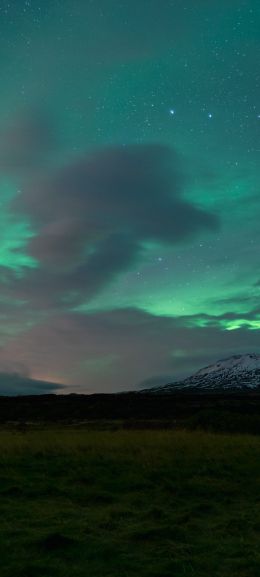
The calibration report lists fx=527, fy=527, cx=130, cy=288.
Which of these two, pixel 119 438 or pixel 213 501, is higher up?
pixel 119 438

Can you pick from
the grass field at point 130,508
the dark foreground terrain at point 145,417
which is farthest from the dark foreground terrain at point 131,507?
the dark foreground terrain at point 145,417

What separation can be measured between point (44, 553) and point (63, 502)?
417 cm

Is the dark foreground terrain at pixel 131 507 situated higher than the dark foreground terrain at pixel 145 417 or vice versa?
the dark foreground terrain at pixel 145 417

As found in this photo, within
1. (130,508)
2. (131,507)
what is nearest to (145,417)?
(131,507)

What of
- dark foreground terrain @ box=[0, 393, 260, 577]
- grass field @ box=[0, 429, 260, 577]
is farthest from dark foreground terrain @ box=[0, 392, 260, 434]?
grass field @ box=[0, 429, 260, 577]

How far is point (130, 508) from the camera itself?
1205 cm

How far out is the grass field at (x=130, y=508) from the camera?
8.03 meters

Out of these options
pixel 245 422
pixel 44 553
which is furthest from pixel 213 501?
pixel 245 422

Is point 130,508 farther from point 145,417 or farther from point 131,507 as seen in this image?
point 145,417

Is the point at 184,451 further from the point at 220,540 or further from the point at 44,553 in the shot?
the point at 44,553

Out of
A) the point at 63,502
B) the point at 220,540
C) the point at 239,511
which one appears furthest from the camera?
the point at 63,502

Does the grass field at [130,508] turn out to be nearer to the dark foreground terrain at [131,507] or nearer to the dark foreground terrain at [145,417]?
the dark foreground terrain at [131,507]

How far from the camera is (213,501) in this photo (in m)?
13.0

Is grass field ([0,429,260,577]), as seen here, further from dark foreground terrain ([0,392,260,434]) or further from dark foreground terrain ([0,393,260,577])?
dark foreground terrain ([0,392,260,434])
